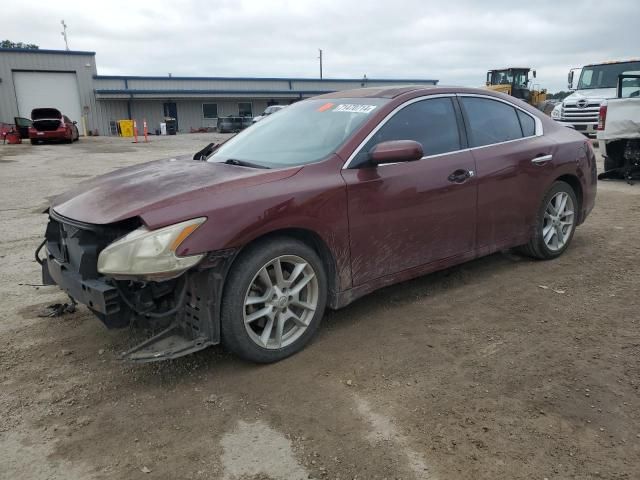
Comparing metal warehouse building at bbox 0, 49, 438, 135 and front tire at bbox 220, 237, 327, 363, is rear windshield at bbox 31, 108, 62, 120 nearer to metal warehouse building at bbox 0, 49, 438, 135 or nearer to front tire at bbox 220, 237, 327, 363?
metal warehouse building at bbox 0, 49, 438, 135

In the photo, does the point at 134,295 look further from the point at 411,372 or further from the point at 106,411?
the point at 411,372

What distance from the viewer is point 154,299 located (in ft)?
9.89

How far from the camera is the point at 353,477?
2275mm

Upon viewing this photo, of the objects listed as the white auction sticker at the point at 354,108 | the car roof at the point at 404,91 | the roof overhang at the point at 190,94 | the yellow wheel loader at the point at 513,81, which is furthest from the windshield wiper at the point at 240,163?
the roof overhang at the point at 190,94

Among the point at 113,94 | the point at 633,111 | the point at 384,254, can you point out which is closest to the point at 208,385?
the point at 384,254

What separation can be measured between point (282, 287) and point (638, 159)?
8911mm

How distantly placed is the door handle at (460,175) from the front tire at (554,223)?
1.14 metres

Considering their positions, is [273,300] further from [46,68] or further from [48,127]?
[46,68]

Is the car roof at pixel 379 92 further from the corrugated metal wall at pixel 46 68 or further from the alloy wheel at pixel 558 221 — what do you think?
the corrugated metal wall at pixel 46 68

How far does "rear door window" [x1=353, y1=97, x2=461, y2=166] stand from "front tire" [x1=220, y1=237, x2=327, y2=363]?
3.32 feet

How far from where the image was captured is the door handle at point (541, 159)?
4639 millimetres

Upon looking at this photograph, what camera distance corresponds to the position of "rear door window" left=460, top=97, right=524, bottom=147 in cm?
Answer: 431

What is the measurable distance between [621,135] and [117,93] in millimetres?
35323

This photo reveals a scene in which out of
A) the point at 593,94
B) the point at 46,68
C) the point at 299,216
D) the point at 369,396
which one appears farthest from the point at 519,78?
the point at 46,68
